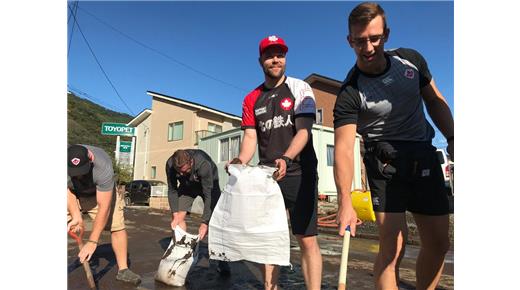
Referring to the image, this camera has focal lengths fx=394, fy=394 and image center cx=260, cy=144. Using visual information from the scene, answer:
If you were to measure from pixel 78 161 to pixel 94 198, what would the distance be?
0.87m

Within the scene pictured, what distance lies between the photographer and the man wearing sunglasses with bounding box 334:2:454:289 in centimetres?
241

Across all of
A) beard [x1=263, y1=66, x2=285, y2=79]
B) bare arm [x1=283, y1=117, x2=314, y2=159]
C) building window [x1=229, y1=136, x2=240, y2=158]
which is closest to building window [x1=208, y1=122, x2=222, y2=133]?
building window [x1=229, y1=136, x2=240, y2=158]

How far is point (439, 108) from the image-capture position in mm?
2658

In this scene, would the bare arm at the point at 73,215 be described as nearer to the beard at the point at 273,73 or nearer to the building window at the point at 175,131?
the beard at the point at 273,73

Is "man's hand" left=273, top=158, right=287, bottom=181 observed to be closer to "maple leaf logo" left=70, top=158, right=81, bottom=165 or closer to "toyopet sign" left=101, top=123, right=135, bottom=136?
"maple leaf logo" left=70, top=158, right=81, bottom=165

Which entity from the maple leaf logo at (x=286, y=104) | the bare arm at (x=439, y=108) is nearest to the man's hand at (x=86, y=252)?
the maple leaf logo at (x=286, y=104)

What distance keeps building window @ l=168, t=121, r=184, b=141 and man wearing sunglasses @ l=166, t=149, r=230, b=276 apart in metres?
23.5

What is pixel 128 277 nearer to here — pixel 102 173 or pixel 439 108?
pixel 102 173

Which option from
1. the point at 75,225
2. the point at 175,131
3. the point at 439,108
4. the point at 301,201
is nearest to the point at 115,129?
the point at 175,131

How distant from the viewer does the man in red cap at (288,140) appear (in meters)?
2.82

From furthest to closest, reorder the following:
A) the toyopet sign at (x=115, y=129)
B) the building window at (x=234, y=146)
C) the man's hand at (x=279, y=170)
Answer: the toyopet sign at (x=115, y=129) < the building window at (x=234, y=146) < the man's hand at (x=279, y=170)

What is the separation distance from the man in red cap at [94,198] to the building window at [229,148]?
14.5 metres
